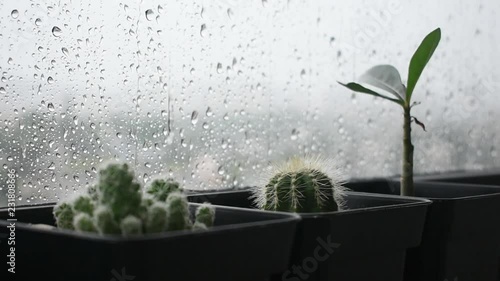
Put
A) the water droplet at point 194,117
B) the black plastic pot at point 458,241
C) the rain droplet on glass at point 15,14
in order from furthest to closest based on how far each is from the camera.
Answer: the water droplet at point 194,117
the black plastic pot at point 458,241
the rain droplet on glass at point 15,14

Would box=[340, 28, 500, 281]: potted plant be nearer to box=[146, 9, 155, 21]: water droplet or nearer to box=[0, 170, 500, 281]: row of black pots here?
box=[0, 170, 500, 281]: row of black pots

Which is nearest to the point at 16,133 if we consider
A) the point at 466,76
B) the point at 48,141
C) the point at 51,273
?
→ the point at 48,141

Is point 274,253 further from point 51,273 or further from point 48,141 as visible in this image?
point 48,141

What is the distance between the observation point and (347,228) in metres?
0.80

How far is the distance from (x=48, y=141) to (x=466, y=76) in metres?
1.10

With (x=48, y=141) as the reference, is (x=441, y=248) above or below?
below

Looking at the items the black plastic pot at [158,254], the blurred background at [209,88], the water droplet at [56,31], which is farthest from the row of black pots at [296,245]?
the water droplet at [56,31]

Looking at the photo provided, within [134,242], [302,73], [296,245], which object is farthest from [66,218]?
[302,73]

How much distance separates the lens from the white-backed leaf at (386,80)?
3.42 feet

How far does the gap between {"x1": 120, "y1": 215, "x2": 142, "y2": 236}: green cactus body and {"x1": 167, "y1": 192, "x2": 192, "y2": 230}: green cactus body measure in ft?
0.16

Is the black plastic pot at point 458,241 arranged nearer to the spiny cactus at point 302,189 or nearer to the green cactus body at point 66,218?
the spiny cactus at point 302,189

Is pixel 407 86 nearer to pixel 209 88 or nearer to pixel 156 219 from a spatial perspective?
pixel 209 88

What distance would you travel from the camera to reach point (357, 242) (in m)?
0.81

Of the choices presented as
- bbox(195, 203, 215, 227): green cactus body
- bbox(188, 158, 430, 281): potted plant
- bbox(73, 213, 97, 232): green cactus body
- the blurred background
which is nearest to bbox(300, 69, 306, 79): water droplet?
the blurred background
